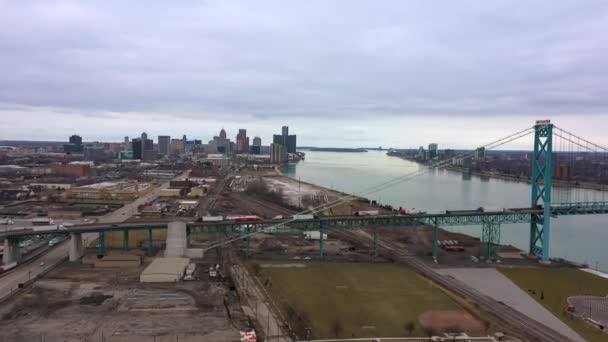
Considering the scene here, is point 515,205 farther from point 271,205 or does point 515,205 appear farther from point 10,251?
point 10,251

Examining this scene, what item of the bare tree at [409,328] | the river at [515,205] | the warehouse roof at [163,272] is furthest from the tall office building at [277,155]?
the bare tree at [409,328]

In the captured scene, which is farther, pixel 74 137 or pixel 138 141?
pixel 74 137

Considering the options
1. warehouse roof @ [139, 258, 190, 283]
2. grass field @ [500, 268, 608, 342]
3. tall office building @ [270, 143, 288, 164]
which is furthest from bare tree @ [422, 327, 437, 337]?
tall office building @ [270, 143, 288, 164]

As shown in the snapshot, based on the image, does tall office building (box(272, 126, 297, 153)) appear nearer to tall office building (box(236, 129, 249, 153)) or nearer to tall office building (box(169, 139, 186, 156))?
tall office building (box(236, 129, 249, 153))

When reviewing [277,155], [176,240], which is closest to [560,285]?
[176,240]

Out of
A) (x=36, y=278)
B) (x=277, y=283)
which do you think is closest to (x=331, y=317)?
(x=277, y=283)

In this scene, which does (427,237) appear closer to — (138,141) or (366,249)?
(366,249)

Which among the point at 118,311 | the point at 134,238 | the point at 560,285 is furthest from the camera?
the point at 134,238

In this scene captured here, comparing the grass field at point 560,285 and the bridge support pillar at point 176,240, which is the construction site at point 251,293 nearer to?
the bridge support pillar at point 176,240
